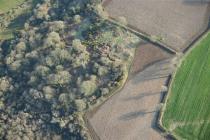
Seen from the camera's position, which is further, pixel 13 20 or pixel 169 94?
pixel 13 20

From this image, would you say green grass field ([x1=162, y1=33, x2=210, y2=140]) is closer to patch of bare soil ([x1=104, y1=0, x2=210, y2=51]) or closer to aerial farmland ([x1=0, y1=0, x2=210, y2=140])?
aerial farmland ([x1=0, y1=0, x2=210, y2=140])

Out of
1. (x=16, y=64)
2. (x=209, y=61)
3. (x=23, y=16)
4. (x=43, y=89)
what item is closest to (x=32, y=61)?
(x=16, y=64)

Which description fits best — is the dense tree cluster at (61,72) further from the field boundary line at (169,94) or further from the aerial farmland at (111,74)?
the field boundary line at (169,94)

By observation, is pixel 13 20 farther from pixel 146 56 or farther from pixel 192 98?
pixel 192 98

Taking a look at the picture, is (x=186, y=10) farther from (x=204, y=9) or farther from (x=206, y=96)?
(x=206, y=96)

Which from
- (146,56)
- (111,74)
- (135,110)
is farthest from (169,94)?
(111,74)
